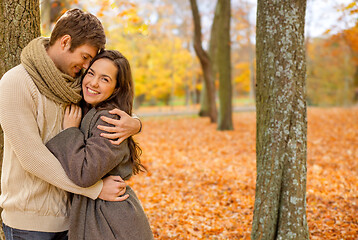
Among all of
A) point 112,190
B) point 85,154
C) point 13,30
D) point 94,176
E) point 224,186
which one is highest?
point 13,30

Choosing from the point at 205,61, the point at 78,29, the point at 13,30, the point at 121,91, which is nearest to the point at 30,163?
the point at 121,91

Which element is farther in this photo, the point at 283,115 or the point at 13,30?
the point at 283,115

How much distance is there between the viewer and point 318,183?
6.23 metres

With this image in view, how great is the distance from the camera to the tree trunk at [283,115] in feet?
9.68

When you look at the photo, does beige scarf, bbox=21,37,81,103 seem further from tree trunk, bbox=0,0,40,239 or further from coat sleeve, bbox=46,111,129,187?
tree trunk, bbox=0,0,40,239

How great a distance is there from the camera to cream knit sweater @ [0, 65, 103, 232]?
190cm

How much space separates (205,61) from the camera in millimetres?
14906

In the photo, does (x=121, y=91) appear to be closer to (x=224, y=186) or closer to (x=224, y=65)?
(x=224, y=186)

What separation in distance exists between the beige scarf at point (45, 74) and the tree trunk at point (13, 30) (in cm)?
90

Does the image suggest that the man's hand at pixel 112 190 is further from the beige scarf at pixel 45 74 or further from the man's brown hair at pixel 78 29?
the man's brown hair at pixel 78 29

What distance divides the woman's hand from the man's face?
231 mm

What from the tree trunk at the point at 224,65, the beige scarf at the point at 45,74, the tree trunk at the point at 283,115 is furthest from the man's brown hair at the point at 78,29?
the tree trunk at the point at 224,65

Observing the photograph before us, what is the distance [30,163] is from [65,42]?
78cm

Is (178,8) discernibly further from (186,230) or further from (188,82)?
(186,230)
